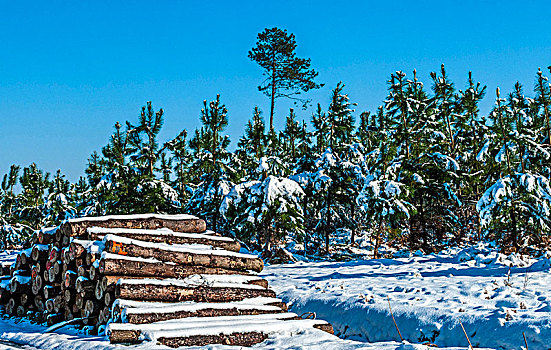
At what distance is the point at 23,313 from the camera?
11.1 m

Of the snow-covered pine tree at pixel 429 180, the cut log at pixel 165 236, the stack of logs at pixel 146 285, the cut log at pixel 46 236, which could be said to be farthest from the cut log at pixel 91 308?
the snow-covered pine tree at pixel 429 180

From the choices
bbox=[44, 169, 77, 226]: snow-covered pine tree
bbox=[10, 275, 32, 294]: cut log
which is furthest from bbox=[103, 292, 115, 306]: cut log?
bbox=[44, 169, 77, 226]: snow-covered pine tree

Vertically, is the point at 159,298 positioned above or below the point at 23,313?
above

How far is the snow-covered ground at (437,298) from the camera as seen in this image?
8188 millimetres

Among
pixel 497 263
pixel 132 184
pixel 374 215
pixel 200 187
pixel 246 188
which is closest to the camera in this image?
pixel 497 263

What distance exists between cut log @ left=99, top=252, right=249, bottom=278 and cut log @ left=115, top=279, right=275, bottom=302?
0.28 meters

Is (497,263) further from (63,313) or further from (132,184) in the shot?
(132,184)

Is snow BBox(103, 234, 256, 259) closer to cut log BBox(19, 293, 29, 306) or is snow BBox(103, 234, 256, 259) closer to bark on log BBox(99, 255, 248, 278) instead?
bark on log BBox(99, 255, 248, 278)

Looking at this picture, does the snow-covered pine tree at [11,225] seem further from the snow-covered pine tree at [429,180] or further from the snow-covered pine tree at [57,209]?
the snow-covered pine tree at [429,180]

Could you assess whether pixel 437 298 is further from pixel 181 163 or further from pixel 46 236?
pixel 181 163

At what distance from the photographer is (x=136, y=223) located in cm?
1088

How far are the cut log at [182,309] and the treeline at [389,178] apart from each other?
323 inches

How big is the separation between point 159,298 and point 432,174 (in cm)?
1297

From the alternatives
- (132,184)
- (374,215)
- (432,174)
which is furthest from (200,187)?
(432,174)
